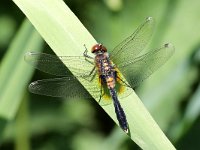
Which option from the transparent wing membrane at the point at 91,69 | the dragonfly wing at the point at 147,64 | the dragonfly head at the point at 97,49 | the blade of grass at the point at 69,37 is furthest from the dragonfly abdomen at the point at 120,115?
the dragonfly wing at the point at 147,64

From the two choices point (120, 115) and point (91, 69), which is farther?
point (91, 69)

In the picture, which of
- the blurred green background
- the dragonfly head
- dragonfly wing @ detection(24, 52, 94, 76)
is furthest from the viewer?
the blurred green background

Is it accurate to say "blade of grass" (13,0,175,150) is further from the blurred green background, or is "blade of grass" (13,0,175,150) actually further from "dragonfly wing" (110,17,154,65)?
the blurred green background

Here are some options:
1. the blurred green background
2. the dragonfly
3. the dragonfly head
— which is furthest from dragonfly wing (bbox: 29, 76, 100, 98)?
the blurred green background

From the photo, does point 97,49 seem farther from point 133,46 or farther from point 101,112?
point 101,112

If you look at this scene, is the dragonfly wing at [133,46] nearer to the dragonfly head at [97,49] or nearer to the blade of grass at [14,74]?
the dragonfly head at [97,49]

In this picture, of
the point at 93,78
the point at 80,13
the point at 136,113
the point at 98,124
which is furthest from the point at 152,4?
the point at 136,113

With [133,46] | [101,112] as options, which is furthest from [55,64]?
[101,112]
